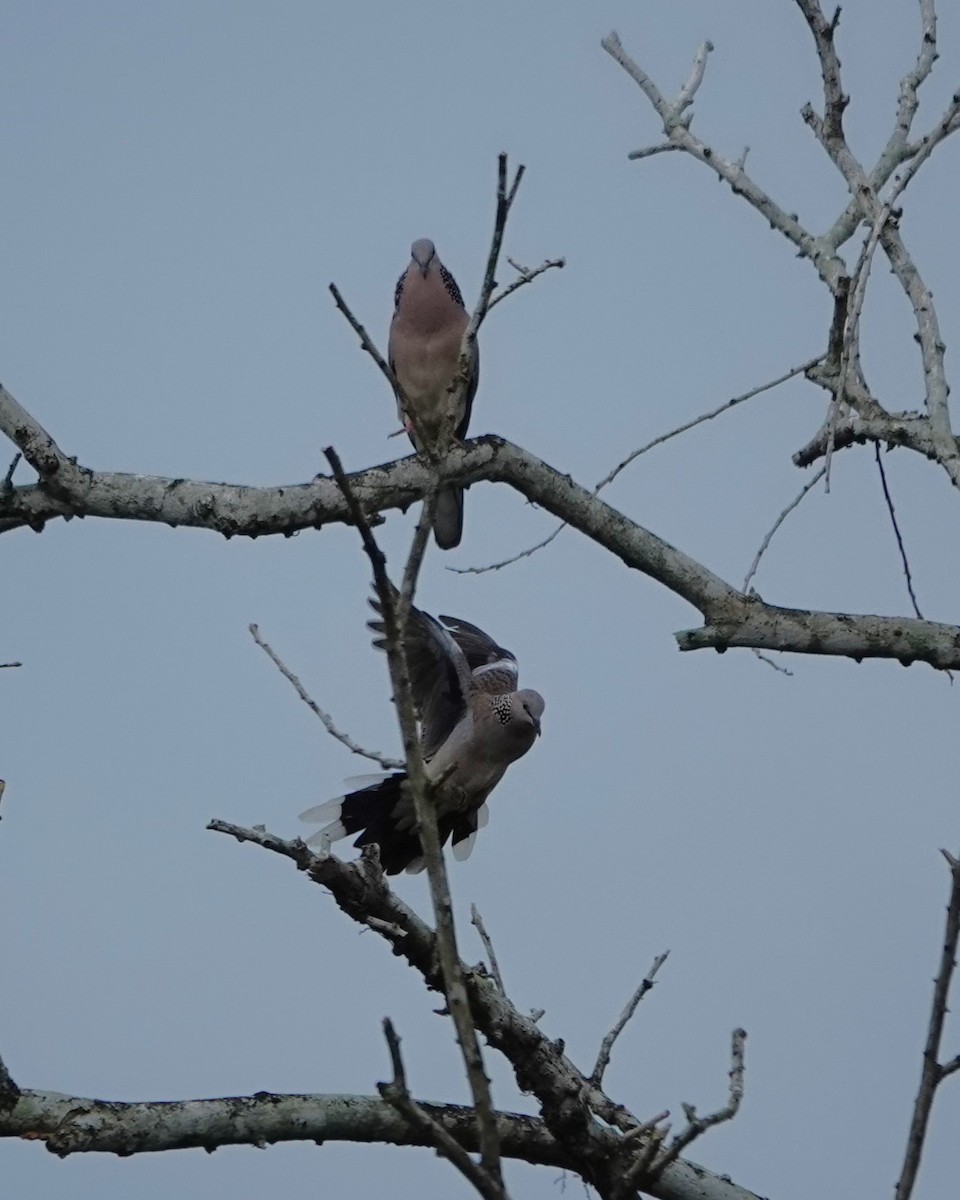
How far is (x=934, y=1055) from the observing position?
188 centimetres

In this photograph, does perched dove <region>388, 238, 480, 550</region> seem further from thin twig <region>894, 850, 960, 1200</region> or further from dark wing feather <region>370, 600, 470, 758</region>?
thin twig <region>894, 850, 960, 1200</region>

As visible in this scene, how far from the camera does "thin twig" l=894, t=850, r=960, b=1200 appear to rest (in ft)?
5.99

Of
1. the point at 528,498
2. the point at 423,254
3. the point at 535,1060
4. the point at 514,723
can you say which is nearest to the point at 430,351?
the point at 423,254

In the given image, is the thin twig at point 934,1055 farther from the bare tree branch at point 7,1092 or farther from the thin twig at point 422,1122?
the bare tree branch at point 7,1092

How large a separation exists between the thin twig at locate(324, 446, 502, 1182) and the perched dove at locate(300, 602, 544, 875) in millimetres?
2863

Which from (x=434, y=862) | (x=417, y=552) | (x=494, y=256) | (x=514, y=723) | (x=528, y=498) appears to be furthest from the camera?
(x=514, y=723)

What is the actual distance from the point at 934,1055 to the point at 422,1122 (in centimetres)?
62

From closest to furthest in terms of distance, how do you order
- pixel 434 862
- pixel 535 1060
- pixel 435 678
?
1. pixel 434 862
2. pixel 535 1060
3. pixel 435 678

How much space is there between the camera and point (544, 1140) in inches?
136

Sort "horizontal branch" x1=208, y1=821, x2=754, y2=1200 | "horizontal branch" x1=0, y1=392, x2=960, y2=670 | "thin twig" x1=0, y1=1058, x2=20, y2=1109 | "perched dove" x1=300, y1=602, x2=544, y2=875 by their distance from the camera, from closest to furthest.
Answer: "thin twig" x1=0, y1=1058, x2=20, y2=1109 < "horizontal branch" x1=208, y1=821, x2=754, y2=1200 < "horizontal branch" x1=0, y1=392, x2=960, y2=670 < "perched dove" x1=300, y1=602, x2=544, y2=875

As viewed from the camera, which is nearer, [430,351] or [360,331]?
[360,331]

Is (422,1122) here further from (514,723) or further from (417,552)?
(514,723)

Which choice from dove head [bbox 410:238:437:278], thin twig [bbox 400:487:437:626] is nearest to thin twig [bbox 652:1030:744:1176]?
thin twig [bbox 400:487:437:626]

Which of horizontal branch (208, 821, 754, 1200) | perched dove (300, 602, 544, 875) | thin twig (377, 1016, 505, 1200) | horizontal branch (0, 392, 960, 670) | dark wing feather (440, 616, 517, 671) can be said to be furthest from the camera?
dark wing feather (440, 616, 517, 671)
